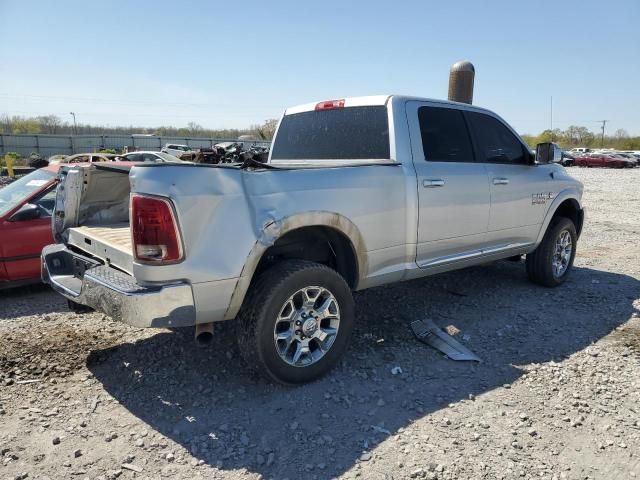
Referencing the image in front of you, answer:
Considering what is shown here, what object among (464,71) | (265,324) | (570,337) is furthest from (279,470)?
(464,71)

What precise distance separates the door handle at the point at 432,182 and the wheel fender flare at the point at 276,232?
78 centimetres

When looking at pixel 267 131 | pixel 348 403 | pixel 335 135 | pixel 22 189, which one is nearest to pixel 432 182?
pixel 335 135

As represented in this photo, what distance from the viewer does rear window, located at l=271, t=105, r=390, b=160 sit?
4047 millimetres

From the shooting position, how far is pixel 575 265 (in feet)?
22.3

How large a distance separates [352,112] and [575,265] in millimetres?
4400

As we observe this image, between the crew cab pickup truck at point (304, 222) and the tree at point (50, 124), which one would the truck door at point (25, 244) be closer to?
the crew cab pickup truck at point (304, 222)

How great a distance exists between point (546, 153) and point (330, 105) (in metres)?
2.38

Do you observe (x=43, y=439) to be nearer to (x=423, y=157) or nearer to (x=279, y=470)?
(x=279, y=470)

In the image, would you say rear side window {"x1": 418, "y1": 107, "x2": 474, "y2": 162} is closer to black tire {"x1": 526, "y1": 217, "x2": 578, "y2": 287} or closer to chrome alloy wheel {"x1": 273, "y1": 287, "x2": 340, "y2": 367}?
chrome alloy wheel {"x1": 273, "y1": 287, "x2": 340, "y2": 367}

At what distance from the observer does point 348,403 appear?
3139 millimetres

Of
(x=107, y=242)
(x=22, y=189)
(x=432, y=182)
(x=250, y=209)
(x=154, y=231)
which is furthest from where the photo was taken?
(x=22, y=189)

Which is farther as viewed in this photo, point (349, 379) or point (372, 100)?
point (372, 100)

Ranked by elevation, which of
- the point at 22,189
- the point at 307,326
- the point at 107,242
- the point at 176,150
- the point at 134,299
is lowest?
the point at 307,326

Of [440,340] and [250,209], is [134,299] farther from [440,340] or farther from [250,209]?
[440,340]
